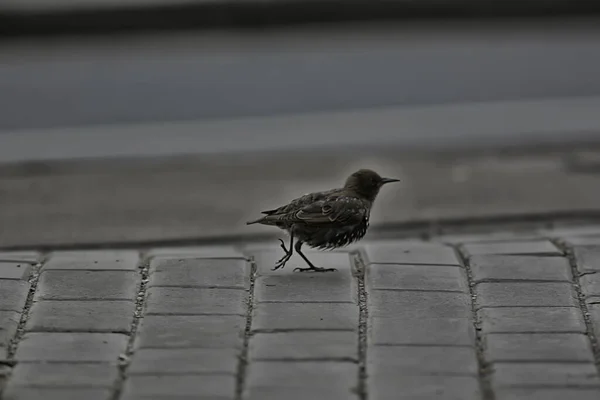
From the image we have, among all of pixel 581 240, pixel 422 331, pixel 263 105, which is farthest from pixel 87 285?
pixel 263 105

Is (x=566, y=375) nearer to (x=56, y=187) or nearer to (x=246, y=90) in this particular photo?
(x=56, y=187)

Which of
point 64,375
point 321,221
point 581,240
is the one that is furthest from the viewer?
point 581,240

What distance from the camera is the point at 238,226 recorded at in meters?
7.98

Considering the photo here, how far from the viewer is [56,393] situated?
186 inches

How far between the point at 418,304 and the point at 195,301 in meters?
1.07

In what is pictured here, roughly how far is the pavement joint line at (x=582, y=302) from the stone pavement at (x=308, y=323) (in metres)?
0.01

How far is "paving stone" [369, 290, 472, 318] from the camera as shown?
5.68 m

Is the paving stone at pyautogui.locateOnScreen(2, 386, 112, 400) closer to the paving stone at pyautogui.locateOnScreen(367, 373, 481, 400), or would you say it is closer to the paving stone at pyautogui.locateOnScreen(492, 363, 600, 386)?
the paving stone at pyautogui.locateOnScreen(367, 373, 481, 400)

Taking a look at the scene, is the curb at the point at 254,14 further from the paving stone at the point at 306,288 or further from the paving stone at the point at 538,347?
the paving stone at the point at 538,347

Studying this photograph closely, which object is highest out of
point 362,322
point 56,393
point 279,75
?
point 279,75

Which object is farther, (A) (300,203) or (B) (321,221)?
(A) (300,203)

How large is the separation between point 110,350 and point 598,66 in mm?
9090

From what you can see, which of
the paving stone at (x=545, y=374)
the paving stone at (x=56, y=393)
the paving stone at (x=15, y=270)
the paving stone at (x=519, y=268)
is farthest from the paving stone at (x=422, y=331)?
the paving stone at (x=15, y=270)

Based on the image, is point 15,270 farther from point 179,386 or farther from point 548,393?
point 548,393
